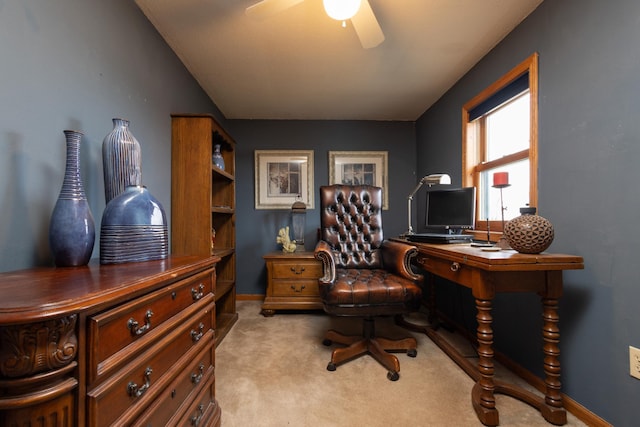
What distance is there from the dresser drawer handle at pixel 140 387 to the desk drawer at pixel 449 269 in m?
1.42

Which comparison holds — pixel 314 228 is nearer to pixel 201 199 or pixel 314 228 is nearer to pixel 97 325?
pixel 201 199

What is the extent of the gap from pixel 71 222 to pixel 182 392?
716mm

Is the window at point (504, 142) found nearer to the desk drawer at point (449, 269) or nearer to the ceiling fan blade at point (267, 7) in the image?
the desk drawer at point (449, 269)

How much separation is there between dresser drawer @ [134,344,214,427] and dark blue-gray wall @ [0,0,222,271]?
27.6 inches

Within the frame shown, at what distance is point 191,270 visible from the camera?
3.22ft

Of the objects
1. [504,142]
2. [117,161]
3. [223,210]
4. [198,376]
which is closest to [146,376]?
[198,376]

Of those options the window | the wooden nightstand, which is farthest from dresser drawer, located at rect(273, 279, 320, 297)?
the window

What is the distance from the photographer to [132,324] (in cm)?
69

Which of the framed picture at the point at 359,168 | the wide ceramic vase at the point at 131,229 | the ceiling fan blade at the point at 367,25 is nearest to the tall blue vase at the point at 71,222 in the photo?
the wide ceramic vase at the point at 131,229

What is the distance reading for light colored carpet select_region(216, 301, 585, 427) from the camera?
133cm

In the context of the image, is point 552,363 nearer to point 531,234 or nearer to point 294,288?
point 531,234

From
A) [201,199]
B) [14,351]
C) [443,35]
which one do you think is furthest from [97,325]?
[443,35]

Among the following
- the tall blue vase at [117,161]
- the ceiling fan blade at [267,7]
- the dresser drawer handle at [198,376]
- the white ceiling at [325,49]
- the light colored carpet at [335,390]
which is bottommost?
the light colored carpet at [335,390]

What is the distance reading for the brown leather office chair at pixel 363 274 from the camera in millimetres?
1704
